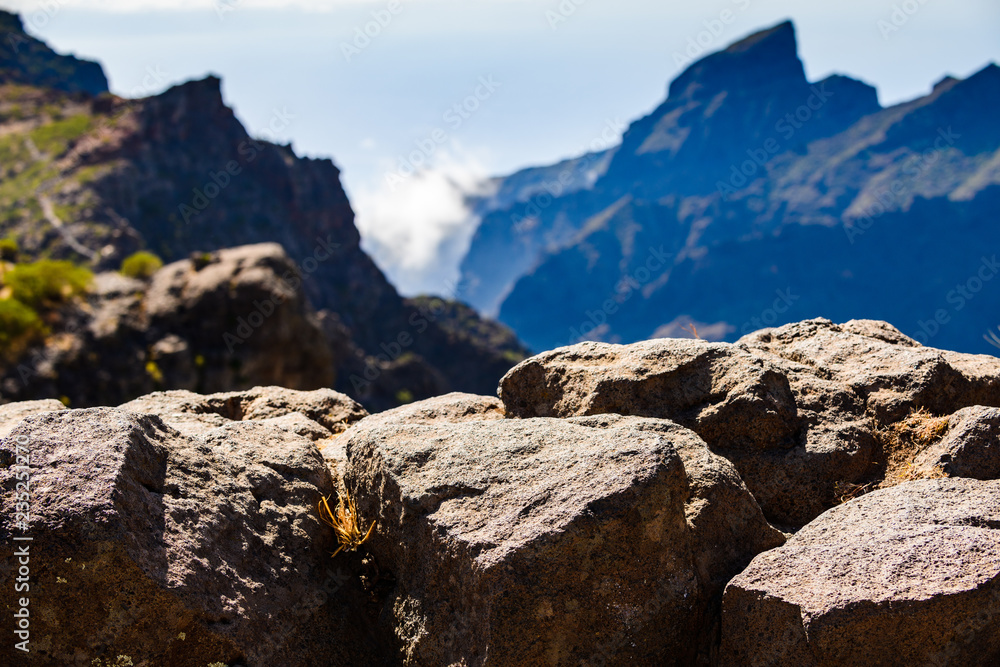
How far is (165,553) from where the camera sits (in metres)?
3.72

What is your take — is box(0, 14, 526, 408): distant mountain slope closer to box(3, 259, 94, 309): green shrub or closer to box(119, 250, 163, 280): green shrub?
box(119, 250, 163, 280): green shrub

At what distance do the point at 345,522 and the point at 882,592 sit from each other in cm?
318

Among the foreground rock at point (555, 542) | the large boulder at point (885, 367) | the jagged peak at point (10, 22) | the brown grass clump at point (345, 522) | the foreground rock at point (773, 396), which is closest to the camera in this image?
the foreground rock at point (555, 542)

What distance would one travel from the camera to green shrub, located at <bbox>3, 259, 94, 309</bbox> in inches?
1425

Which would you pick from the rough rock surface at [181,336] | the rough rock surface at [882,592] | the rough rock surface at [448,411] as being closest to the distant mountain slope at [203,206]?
the rough rock surface at [181,336]

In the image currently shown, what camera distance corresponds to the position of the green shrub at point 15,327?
110ft

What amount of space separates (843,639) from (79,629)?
3.82m

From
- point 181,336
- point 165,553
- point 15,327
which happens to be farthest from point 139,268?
point 165,553

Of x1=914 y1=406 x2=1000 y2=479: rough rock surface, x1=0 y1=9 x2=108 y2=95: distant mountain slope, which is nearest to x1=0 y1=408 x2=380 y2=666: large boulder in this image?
x1=914 y1=406 x2=1000 y2=479: rough rock surface

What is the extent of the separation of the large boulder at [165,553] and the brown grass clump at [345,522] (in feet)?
0.24

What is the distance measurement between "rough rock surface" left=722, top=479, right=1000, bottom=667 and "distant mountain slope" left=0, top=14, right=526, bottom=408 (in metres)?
74.8

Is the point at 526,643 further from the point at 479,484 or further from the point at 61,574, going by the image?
the point at 61,574

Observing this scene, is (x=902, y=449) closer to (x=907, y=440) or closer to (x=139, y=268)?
(x=907, y=440)

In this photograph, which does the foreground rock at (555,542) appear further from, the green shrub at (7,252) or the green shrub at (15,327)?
the green shrub at (7,252)
